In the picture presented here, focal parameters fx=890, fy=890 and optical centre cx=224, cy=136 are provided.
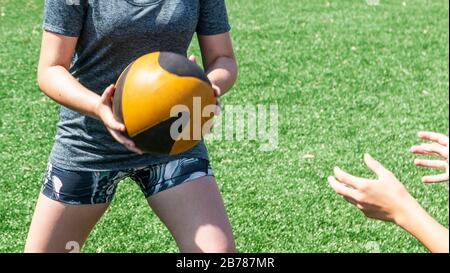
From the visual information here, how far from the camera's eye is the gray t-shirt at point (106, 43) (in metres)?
3.29

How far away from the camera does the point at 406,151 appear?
6.75 m

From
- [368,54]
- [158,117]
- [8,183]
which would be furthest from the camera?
[368,54]

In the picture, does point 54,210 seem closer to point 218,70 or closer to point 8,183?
point 218,70

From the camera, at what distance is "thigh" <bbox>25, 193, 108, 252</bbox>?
343 centimetres

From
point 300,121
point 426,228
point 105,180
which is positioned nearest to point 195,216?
point 105,180

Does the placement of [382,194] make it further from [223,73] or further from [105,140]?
[105,140]

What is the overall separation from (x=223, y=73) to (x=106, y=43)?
0.49 m

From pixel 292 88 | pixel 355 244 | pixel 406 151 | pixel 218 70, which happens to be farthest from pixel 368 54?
pixel 218 70

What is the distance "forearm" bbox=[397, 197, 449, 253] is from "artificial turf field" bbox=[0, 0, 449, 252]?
264cm

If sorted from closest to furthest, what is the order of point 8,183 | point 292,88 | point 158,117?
point 158,117 < point 8,183 < point 292,88

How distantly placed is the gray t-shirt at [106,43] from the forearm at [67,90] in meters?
0.13

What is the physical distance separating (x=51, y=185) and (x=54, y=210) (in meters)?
0.10

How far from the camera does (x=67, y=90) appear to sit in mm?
3246
